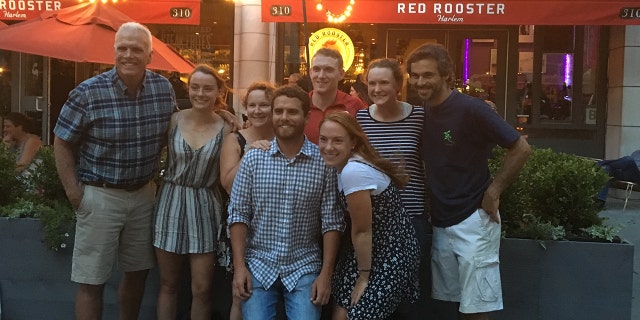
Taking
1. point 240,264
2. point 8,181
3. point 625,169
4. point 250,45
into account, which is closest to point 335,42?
point 250,45

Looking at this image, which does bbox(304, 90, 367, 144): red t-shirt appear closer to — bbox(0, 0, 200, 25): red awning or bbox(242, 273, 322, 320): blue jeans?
bbox(242, 273, 322, 320): blue jeans

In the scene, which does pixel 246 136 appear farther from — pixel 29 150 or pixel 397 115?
pixel 29 150

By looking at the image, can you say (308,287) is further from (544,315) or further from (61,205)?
(61,205)

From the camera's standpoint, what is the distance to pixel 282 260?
388cm

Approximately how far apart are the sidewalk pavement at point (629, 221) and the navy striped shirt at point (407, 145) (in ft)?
9.06

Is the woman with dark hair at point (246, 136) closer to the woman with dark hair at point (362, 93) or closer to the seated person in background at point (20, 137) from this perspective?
the woman with dark hair at point (362, 93)

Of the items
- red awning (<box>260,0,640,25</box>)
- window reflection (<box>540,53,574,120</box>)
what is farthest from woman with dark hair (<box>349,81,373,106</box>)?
window reflection (<box>540,53,574,120</box>)

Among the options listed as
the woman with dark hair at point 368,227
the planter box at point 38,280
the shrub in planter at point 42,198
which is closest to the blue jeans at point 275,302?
the woman with dark hair at point 368,227

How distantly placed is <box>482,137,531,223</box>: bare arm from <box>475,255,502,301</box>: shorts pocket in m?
0.25

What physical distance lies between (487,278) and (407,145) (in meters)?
0.87

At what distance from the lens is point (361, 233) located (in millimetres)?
3604

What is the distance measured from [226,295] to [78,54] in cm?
318

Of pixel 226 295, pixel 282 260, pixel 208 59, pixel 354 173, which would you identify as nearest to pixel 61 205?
pixel 226 295

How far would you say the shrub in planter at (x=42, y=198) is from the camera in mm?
5004
